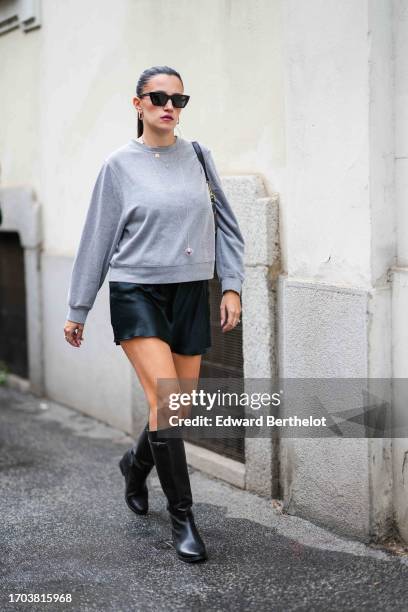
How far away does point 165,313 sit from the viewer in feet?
12.9

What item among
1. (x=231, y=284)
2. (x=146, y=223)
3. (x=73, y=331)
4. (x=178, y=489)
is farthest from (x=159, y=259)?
(x=178, y=489)

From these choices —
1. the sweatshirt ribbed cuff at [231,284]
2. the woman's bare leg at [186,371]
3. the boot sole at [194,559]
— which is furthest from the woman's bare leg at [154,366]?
the boot sole at [194,559]

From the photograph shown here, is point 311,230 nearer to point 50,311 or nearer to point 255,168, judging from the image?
point 255,168

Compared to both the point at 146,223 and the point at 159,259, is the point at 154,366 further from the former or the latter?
the point at 146,223

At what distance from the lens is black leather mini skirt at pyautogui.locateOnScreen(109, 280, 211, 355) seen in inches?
151

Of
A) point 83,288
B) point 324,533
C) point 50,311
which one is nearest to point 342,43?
point 83,288

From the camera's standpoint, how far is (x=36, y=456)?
575 cm

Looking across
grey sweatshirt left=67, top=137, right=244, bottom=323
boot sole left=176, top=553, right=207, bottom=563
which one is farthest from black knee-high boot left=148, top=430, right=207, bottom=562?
grey sweatshirt left=67, top=137, right=244, bottom=323

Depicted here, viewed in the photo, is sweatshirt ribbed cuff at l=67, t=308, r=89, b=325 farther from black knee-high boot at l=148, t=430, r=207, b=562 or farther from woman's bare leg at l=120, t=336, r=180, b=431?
black knee-high boot at l=148, t=430, r=207, b=562

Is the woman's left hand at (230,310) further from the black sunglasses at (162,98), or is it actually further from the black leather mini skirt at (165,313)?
the black sunglasses at (162,98)

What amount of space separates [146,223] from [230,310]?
55 cm

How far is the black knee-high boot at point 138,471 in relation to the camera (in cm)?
435

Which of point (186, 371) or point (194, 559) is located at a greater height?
point (186, 371)

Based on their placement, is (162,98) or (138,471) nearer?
(162,98)
